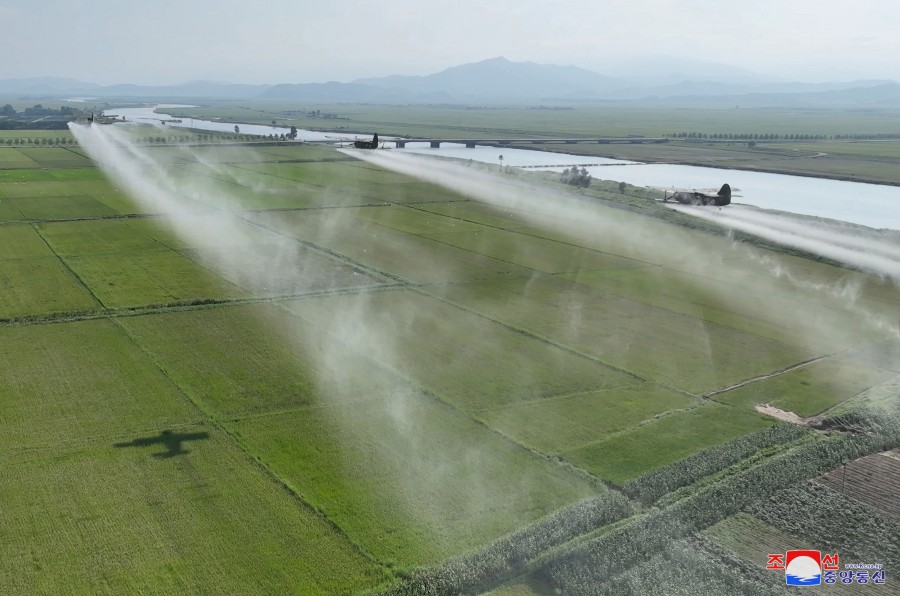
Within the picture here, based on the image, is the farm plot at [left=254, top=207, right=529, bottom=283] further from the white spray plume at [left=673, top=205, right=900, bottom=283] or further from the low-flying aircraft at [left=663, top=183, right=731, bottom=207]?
the low-flying aircraft at [left=663, top=183, right=731, bottom=207]

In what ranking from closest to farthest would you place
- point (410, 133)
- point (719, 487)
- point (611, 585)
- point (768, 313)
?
point (611, 585) → point (719, 487) → point (768, 313) → point (410, 133)

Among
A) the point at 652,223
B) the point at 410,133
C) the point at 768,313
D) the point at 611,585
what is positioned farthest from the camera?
the point at 410,133

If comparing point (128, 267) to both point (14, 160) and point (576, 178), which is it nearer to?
point (576, 178)

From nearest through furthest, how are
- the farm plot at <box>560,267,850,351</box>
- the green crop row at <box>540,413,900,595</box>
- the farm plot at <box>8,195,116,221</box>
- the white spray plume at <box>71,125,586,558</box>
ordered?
the green crop row at <box>540,413,900,595</box> < the white spray plume at <box>71,125,586,558</box> < the farm plot at <box>560,267,850,351</box> < the farm plot at <box>8,195,116,221</box>

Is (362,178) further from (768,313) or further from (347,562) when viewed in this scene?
(347,562)

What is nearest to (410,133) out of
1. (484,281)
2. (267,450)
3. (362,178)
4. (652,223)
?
(362,178)

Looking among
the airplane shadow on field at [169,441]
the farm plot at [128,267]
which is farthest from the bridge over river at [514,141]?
the airplane shadow on field at [169,441]

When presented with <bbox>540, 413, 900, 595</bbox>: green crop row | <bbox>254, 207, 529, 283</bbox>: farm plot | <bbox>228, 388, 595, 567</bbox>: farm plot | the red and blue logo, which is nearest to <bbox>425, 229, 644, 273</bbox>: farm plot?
<bbox>254, 207, 529, 283</bbox>: farm plot
